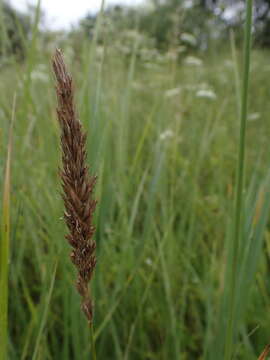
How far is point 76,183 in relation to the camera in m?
0.29

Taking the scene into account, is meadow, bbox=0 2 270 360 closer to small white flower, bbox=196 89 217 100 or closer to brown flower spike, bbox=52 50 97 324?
brown flower spike, bbox=52 50 97 324

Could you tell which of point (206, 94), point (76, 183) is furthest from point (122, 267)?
point (206, 94)

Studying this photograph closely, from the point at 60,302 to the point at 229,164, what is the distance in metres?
1.15

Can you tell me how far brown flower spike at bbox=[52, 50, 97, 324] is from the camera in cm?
27

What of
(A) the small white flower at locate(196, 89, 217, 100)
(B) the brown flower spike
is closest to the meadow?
(B) the brown flower spike

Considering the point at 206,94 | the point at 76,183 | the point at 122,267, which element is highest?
the point at 206,94

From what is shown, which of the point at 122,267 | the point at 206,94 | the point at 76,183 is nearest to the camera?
the point at 76,183

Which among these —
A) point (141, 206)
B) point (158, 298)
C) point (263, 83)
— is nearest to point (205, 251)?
point (158, 298)

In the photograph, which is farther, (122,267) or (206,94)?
(206,94)

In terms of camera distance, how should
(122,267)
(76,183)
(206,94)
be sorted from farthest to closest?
(206,94), (122,267), (76,183)

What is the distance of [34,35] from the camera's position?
633mm

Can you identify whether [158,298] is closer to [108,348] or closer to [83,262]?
[108,348]

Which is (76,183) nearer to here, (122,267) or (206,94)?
(122,267)

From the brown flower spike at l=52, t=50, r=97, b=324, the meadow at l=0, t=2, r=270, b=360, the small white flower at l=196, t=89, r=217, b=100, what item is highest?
the small white flower at l=196, t=89, r=217, b=100
